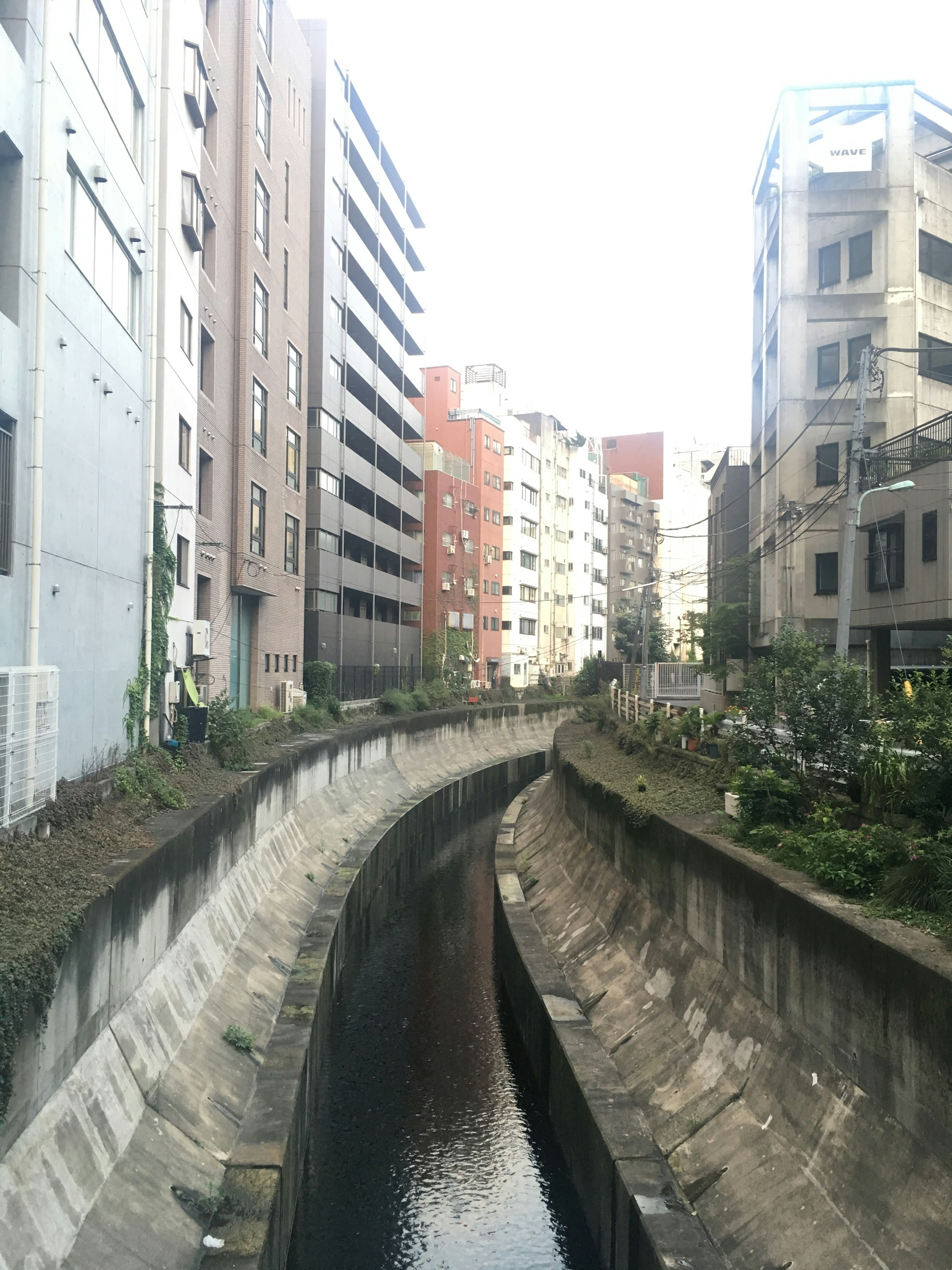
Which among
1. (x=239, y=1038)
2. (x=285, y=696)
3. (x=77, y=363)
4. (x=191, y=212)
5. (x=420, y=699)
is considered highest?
(x=191, y=212)

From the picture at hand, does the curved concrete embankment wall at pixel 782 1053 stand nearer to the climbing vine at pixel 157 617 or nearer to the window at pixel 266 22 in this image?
the climbing vine at pixel 157 617

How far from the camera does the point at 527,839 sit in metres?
29.3

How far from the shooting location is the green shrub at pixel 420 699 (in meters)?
49.2

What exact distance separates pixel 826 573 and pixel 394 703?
→ 19177 mm

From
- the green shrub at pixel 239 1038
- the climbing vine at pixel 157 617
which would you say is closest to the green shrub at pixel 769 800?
the green shrub at pixel 239 1038

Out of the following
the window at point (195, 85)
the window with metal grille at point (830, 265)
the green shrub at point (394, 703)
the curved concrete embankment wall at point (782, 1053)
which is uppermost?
the window with metal grille at point (830, 265)

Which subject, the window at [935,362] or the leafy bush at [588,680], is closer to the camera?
the window at [935,362]

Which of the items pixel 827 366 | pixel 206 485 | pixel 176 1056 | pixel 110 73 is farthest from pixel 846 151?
pixel 176 1056

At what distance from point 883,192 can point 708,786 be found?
30.7 metres

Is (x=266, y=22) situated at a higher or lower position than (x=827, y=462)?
higher

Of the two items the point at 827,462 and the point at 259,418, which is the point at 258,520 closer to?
the point at 259,418

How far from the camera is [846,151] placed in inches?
1554

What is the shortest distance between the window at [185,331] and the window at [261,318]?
8277 mm

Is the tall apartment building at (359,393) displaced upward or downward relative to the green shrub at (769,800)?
upward
